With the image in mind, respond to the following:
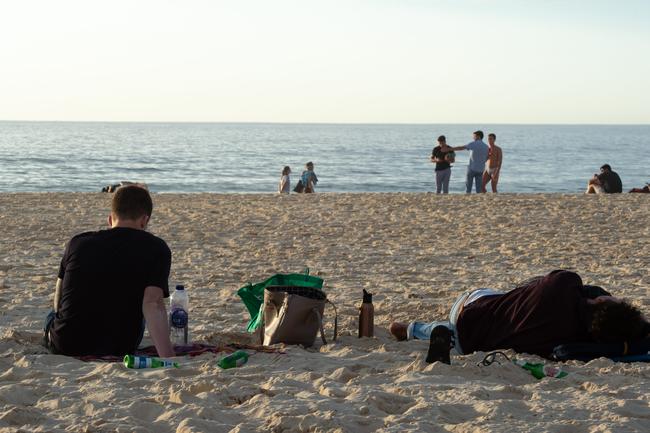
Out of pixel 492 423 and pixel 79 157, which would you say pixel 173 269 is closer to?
pixel 492 423

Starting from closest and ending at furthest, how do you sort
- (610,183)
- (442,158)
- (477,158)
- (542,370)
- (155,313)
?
(542,370) → (155,313) → (477,158) → (442,158) → (610,183)

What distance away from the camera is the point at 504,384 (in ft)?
14.9

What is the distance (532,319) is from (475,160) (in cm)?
1246

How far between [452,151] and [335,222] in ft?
17.6

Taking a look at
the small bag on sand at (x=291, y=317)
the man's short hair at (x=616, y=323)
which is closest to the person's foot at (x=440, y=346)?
the small bag on sand at (x=291, y=317)

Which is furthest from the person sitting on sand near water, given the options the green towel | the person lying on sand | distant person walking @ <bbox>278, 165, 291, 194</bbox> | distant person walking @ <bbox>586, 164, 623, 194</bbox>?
the person lying on sand

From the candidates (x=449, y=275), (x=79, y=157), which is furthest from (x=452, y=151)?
(x=79, y=157)

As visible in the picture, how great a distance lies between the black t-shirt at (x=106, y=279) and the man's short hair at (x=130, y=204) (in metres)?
0.09

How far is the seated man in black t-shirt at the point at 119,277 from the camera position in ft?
16.1

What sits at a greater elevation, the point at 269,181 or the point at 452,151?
the point at 452,151

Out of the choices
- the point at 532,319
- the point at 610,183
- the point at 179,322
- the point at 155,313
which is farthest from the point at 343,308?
the point at 610,183

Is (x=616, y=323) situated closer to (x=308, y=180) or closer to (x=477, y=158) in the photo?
(x=477, y=158)

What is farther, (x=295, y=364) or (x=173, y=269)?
(x=173, y=269)

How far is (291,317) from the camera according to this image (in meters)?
5.46
